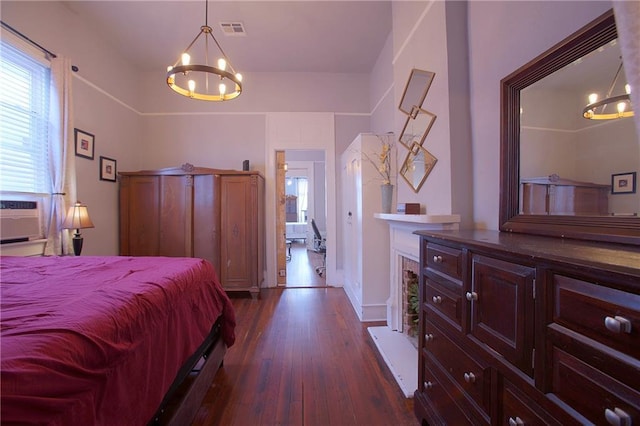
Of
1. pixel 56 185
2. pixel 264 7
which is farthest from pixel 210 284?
pixel 264 7

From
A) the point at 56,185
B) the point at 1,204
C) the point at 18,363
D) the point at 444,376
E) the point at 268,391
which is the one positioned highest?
the point at 56,185

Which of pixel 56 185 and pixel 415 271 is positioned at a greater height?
pixel 56 185

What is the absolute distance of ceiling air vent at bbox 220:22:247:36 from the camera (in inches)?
121

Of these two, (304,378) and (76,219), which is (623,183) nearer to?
(304,378)

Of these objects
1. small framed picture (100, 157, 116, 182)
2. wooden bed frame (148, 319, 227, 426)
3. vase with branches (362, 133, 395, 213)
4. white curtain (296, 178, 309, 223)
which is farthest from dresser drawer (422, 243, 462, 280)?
white curtain (296, 178, 309, 223)

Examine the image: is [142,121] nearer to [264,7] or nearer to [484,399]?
[264,7]

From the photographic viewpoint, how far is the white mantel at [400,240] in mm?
1683

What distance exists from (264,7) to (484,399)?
374 centimetres

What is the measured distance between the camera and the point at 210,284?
179 cm

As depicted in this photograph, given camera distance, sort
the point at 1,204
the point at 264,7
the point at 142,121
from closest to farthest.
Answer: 1. the point at 1,204
2. the point at 264,7
3. the point at 142,121

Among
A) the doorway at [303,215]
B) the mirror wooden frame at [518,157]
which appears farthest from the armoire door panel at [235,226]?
the mirror wooden frame at [518,157]

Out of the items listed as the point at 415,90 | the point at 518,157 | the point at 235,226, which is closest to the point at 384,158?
the point at 415,90

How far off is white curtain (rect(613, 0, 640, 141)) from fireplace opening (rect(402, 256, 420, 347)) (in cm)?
194

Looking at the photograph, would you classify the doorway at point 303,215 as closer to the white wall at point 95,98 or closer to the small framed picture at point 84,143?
the white wall at point 95,98
